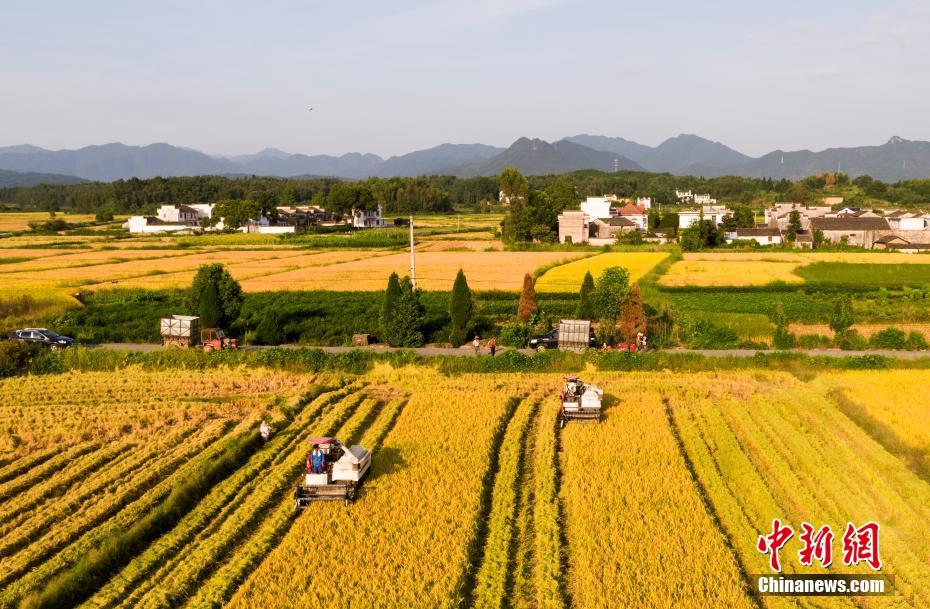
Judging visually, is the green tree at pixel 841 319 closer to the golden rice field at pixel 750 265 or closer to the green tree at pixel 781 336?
the green tree at pixel 781 336

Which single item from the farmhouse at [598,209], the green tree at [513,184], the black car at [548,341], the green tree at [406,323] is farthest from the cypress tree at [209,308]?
the green tree at [513,184]

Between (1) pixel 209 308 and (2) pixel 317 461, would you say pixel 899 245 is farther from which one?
(2) pixel 317 461

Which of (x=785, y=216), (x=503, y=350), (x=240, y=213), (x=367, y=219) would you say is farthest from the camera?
(x=367, y=219)

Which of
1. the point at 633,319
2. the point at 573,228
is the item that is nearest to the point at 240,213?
the point at 573,228

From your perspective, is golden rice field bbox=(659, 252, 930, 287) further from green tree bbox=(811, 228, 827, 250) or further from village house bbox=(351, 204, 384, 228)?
village house bbox=(351, 204, 384, 228)

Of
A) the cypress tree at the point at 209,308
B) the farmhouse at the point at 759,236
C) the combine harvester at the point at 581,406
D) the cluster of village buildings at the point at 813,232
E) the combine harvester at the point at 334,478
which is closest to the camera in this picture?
the combine harvester at the point at 334,478
